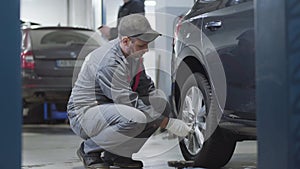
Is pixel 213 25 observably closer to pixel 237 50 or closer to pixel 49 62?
pixel 237 50

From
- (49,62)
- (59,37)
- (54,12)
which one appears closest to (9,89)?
(49,62)

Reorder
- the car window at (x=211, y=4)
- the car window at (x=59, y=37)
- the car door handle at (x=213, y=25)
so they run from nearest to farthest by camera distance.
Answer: the car window at (x=211, y=4)
the car door handle at (x=213, y=25)
the car window at (x=59, y=37)

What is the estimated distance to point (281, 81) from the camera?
6.40 feet

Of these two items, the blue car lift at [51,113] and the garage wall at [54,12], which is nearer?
the blue car lift at [51,113]

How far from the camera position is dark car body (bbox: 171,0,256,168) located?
3133mm

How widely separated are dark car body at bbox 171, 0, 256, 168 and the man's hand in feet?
0.45

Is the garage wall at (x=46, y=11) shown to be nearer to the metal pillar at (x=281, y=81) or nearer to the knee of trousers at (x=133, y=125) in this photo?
the knee of trousers at (x=133, y=125)

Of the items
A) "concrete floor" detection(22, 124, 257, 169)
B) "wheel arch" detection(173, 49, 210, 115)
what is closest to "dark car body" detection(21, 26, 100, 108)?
"concrete floor" detection(22, 124, 257, 169)

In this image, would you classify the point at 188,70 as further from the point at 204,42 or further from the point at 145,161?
the point at 145,161

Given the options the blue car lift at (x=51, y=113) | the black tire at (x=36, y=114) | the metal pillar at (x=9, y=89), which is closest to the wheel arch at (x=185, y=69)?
the metal pillar at (x=9, y=89)

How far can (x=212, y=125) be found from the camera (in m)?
3.51

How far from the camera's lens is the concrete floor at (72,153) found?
4160mm

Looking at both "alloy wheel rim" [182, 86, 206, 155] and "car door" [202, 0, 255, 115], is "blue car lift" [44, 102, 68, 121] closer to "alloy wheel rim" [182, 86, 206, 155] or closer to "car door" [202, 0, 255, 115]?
"alloy wheel rim" [182, 86, 206, 155]

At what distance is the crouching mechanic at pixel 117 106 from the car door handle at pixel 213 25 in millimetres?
354
